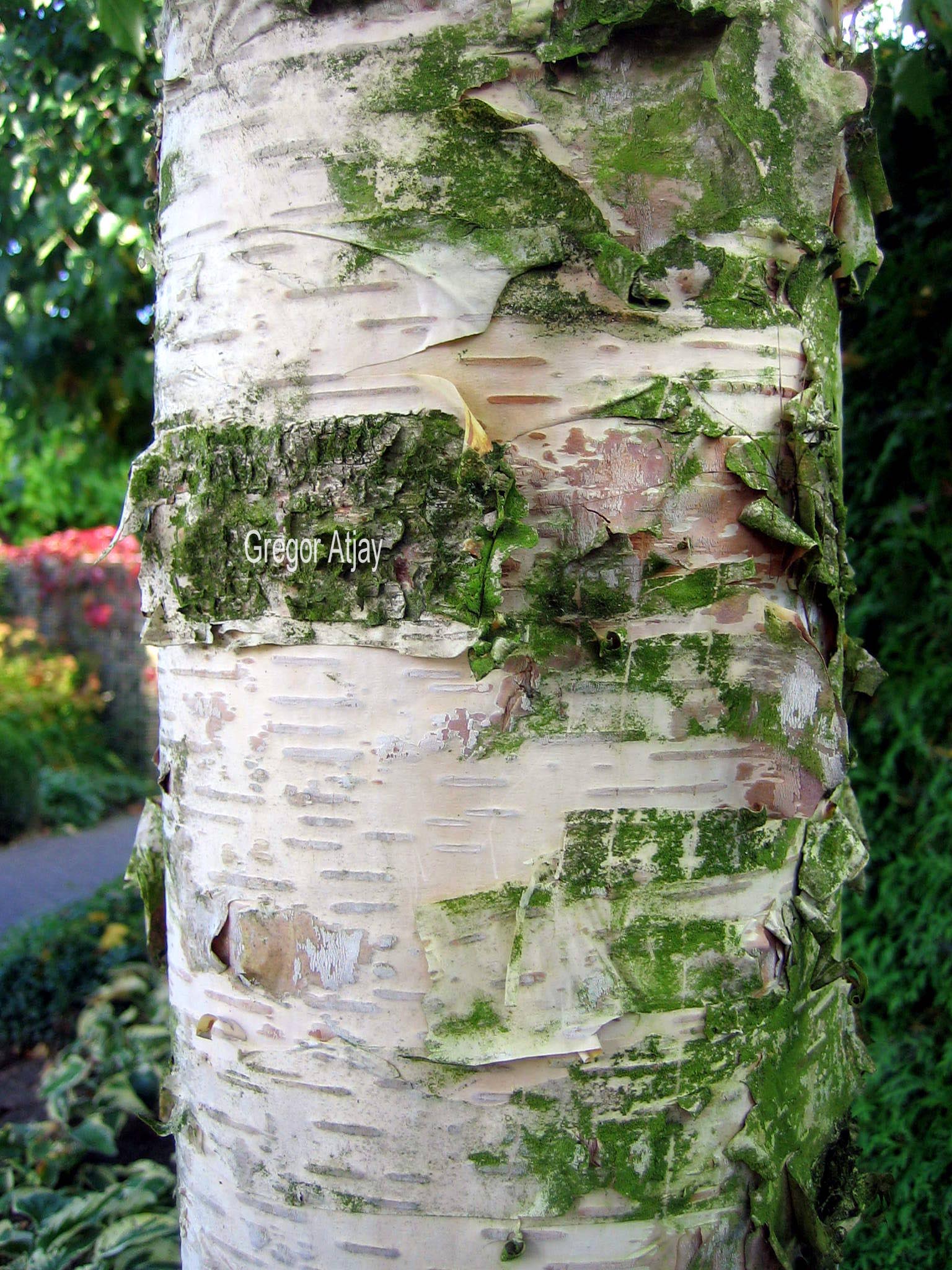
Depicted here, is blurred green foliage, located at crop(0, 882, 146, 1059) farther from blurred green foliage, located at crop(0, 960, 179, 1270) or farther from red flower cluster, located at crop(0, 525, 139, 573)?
red flower cluster, located at crop(0, 525, 139, 573)

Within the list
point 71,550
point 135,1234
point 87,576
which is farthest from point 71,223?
point 71,550

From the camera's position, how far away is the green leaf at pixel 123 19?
5.90 feet

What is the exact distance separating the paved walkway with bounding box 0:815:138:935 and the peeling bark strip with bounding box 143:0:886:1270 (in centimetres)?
457

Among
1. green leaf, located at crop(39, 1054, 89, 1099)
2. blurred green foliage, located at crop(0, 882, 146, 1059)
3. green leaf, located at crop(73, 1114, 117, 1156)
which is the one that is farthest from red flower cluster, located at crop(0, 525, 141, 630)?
green leaf, located at crop(73, 1114, 117, 1156)

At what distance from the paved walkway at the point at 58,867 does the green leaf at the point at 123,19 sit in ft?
14.2

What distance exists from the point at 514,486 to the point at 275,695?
377 mm

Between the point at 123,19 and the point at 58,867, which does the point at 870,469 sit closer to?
the point at 123,19

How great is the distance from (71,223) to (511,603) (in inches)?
119

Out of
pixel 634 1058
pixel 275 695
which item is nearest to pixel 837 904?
pixel 634 1058

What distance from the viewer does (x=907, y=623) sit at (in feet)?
10.1

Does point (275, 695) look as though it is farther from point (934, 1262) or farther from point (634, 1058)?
point (934, 1262)

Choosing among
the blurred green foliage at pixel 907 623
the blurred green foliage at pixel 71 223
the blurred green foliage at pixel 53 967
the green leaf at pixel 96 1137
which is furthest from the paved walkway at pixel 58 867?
the blurred green foliage at pixel 907 623

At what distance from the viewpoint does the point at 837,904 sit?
1297mm

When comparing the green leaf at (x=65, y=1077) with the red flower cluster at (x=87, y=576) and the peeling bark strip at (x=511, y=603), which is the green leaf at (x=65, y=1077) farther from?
the red flower cluster at (x=87, y=576)
